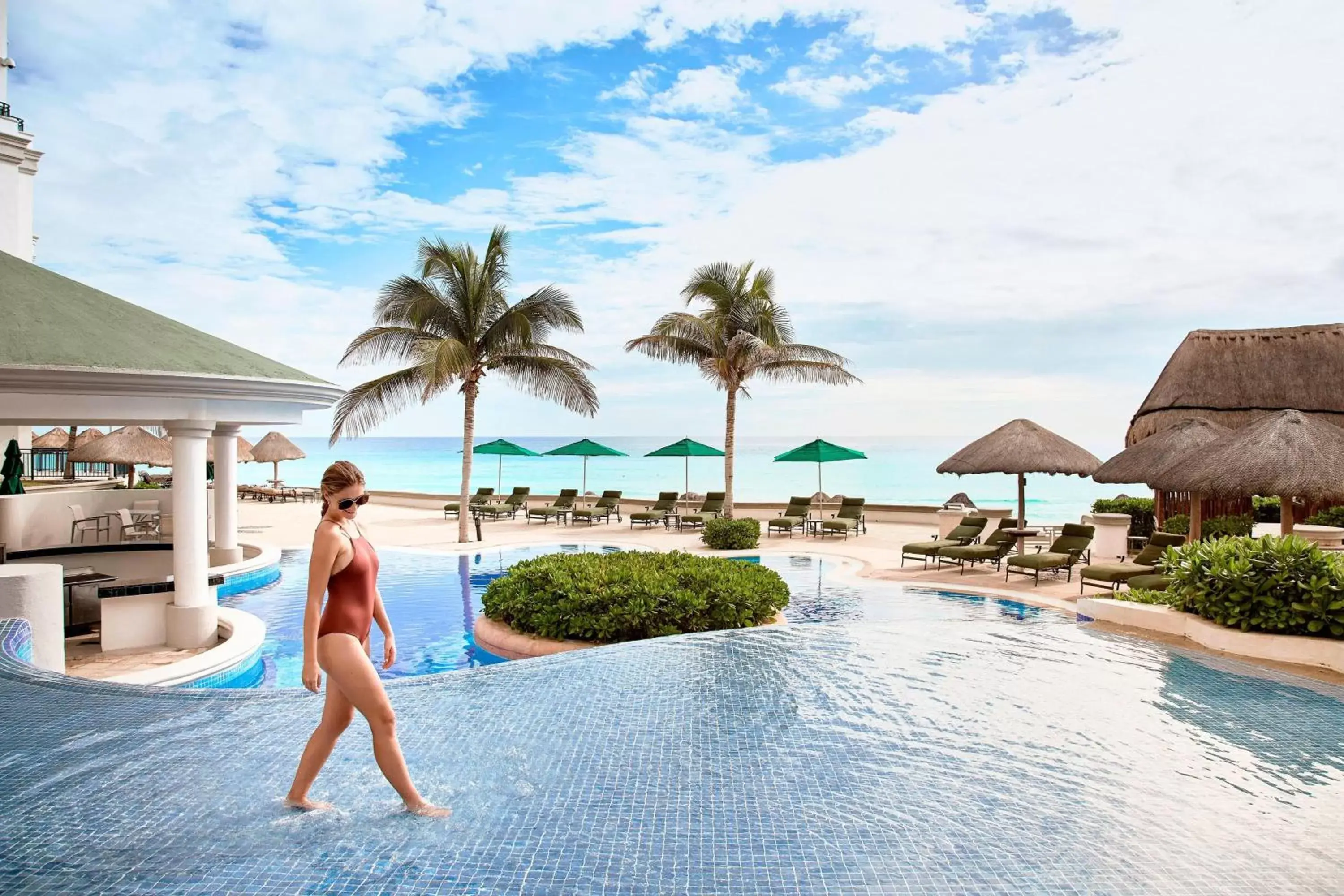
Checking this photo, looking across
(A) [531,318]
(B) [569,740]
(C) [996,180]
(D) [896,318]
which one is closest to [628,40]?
(A) [531,318]

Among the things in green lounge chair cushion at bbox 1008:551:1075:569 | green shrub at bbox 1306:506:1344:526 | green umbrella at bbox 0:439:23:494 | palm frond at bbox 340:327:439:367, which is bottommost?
green lounge chair cushion at bbox 1008:551:1075:569

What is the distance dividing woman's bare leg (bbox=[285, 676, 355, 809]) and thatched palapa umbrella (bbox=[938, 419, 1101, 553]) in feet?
49.5

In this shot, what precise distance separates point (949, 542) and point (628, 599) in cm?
1015

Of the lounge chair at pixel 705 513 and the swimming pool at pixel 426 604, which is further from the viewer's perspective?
the lounge chair at pixel 705 513

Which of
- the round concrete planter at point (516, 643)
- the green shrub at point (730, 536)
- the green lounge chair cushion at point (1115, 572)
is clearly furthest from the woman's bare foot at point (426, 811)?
the green shrub at point (730, 536)

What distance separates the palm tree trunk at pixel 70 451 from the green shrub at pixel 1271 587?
31874 millimetres

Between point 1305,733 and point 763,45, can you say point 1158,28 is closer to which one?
point 763,45

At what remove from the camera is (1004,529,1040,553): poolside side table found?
15898 millimetres

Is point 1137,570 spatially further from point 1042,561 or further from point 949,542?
point 949,542

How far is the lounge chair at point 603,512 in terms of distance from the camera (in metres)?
24.7

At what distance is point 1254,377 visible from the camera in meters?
19.9

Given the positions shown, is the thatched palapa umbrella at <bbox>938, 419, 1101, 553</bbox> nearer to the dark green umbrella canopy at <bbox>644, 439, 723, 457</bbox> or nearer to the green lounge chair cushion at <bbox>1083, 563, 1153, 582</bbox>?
the green lounge chair cushion at <bbox>1083, 563, 1153, 582</bbox>

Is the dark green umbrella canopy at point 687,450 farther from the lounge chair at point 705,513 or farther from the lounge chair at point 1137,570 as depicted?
the lounge chair at point 1137,570

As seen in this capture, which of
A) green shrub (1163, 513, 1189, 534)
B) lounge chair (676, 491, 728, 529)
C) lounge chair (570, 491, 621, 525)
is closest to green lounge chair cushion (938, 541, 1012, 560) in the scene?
green shrub (1163, 513, 1189, 534)
